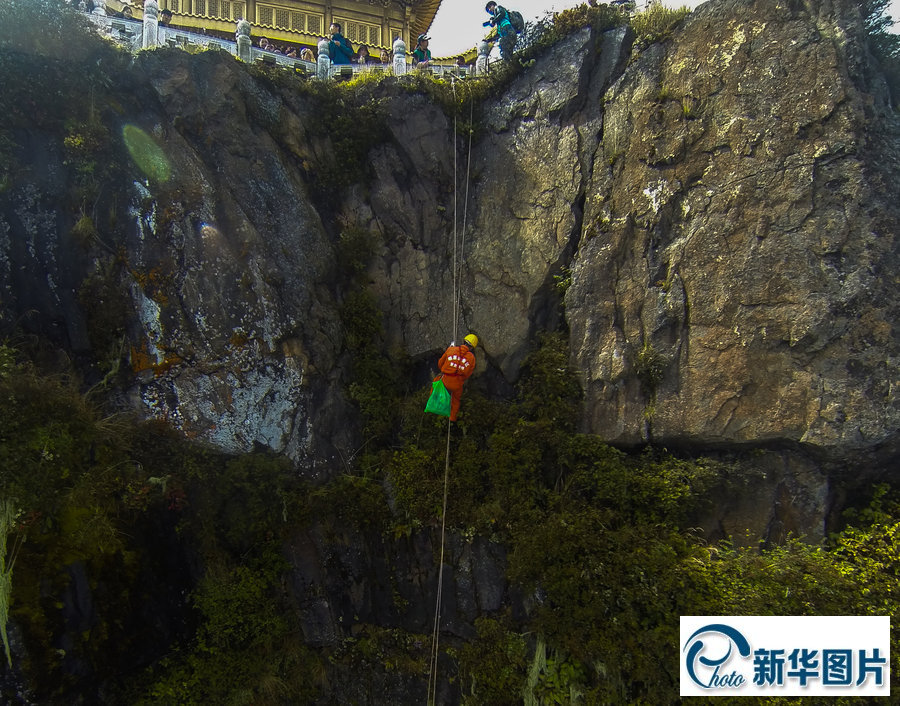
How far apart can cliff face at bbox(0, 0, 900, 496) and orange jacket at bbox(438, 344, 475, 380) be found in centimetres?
105

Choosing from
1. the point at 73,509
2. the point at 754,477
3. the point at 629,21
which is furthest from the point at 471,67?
the point at 73,509

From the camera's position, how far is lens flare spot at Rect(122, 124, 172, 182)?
7.62m

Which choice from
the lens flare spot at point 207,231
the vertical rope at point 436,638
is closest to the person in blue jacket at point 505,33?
the lens flare spot at point 207,231

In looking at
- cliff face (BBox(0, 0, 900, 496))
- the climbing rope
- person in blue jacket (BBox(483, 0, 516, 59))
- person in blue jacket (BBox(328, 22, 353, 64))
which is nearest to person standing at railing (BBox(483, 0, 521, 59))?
person in blue jacket (BBox(483, 0, 516, 59))

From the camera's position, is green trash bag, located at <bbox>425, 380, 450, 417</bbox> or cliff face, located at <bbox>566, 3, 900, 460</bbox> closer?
cliff face, located at <bbox>566, 3, 900, 460</bbox>

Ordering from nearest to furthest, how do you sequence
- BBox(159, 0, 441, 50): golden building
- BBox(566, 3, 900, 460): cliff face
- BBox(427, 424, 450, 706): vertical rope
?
BBox(566, 3, 900, 460): cliff face < BBox(427, 424, 450, 706): vertical rope < BBox(159, 0, 441, 50): golden building

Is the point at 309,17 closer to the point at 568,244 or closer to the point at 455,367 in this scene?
the point at 568,244

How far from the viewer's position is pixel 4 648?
558cm

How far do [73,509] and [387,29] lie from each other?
1329 cm

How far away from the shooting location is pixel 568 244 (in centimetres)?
873

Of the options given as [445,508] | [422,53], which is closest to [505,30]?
[422,53]

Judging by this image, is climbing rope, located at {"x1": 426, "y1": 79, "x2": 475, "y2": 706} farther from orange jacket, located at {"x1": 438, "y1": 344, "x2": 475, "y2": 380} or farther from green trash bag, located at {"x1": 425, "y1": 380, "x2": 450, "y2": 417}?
orange jacket, located at {"x1": 438, "y1": 344, "x2": 475, "y2": 380}

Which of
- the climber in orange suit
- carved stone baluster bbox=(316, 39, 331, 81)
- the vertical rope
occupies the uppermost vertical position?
carved stone baluster bbox=(316, 39, 331, 81)

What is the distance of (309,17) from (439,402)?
11.4 metres
